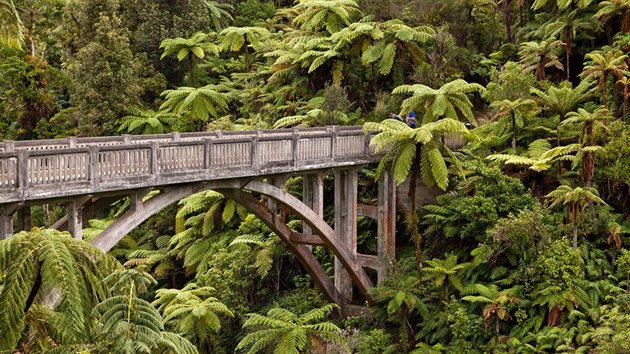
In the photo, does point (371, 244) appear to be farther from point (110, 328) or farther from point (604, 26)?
point (110, 328)

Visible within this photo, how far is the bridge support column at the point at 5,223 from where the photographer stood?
13.0m

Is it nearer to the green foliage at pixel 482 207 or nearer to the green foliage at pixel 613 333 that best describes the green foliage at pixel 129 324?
the green foliage at pixel 613 333

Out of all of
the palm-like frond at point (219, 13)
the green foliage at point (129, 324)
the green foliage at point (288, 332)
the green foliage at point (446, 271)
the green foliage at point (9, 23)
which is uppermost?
the palm-like frond at point (219, 13)

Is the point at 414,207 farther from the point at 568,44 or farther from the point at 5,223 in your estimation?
the point at 5,223

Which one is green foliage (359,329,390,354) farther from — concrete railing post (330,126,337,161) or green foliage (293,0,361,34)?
green foliage (293,0,361,34)

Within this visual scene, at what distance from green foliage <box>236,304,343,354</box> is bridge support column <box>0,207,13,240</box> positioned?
739 centimetres

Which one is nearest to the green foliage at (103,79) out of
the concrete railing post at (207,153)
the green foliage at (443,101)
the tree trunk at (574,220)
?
the green foliage at (443,101)

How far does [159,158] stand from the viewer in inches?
623

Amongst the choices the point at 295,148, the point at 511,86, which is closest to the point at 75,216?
the point at 295,148

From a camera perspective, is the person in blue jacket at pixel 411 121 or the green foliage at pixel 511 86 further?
the green foliage at pixel 511 86

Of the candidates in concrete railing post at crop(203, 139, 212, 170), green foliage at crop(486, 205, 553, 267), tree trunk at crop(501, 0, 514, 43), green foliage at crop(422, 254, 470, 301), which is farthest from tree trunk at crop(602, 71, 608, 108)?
concrete railing post at crop(203, 139, 212, 170)

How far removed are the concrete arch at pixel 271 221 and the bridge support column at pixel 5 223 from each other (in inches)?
62.4

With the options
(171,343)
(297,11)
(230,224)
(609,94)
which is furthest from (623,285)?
(297,11)

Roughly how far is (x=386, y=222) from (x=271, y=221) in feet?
11.7
